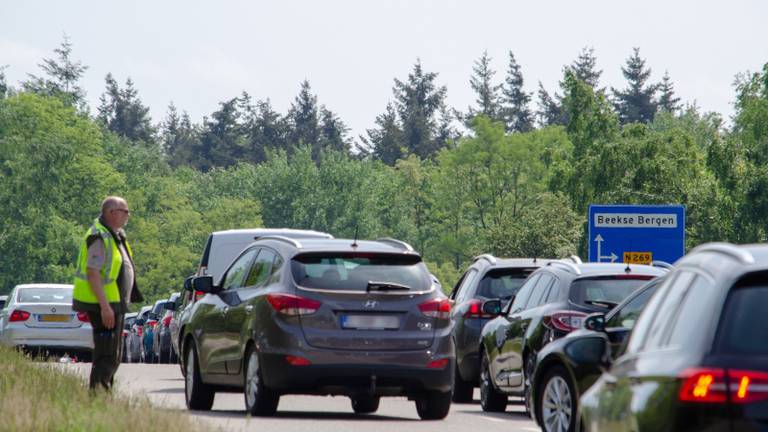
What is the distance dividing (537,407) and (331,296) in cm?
275

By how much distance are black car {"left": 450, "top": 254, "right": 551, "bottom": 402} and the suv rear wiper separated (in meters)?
4.79

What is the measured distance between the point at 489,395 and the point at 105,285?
5.42 meters

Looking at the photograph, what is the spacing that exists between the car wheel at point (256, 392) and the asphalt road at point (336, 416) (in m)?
0.13

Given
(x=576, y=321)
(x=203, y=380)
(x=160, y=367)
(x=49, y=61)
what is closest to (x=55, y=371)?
(x=203, y=380)

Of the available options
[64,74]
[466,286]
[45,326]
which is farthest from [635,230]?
[64,74]

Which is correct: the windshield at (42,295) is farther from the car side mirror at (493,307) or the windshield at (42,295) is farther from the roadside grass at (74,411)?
the roadside grass at (74,411)

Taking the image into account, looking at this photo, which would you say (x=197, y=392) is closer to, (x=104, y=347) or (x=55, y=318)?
(x=104, y=347)

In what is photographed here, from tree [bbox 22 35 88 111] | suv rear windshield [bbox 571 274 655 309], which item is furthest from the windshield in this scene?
tree [bbox 22 35 88 111]

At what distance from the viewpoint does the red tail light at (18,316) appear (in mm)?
33031

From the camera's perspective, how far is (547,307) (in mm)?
16547

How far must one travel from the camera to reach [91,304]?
1437 cm

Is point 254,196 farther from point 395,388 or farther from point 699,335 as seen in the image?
point 699,335

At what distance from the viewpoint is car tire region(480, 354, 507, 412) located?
18484 mm

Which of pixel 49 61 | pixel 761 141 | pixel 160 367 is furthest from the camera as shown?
pixel 49 61
